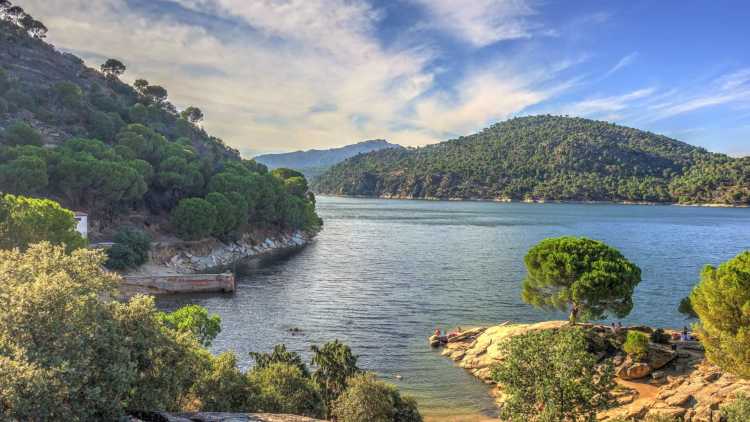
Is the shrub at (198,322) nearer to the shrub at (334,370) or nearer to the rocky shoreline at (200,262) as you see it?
the shrub at (334,370)

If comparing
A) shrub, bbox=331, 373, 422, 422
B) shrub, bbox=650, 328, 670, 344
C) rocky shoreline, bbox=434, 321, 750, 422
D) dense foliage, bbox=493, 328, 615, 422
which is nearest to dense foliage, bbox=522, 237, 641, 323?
rocky shoreline, bbox=434, 321, 750, 422

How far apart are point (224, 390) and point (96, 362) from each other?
26.4 feet

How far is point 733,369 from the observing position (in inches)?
1051

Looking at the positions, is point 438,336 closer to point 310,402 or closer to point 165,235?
point 310,402

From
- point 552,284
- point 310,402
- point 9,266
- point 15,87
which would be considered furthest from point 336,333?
point 15,87

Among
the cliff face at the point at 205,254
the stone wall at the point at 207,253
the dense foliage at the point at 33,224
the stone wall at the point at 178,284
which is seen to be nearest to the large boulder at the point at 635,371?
the stone wall at the point at 178,284

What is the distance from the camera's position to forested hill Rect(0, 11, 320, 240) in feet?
234

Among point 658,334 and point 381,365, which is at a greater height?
point 658,334

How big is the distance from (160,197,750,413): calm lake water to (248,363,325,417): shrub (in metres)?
11.0

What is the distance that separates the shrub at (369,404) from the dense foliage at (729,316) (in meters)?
18.2

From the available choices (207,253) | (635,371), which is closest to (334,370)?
(635,371)

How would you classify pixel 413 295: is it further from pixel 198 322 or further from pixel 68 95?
pixel 68 95

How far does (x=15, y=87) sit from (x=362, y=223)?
9573 centimetres

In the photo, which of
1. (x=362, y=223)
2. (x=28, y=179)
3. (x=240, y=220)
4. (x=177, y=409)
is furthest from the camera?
(x=362, y=223)
